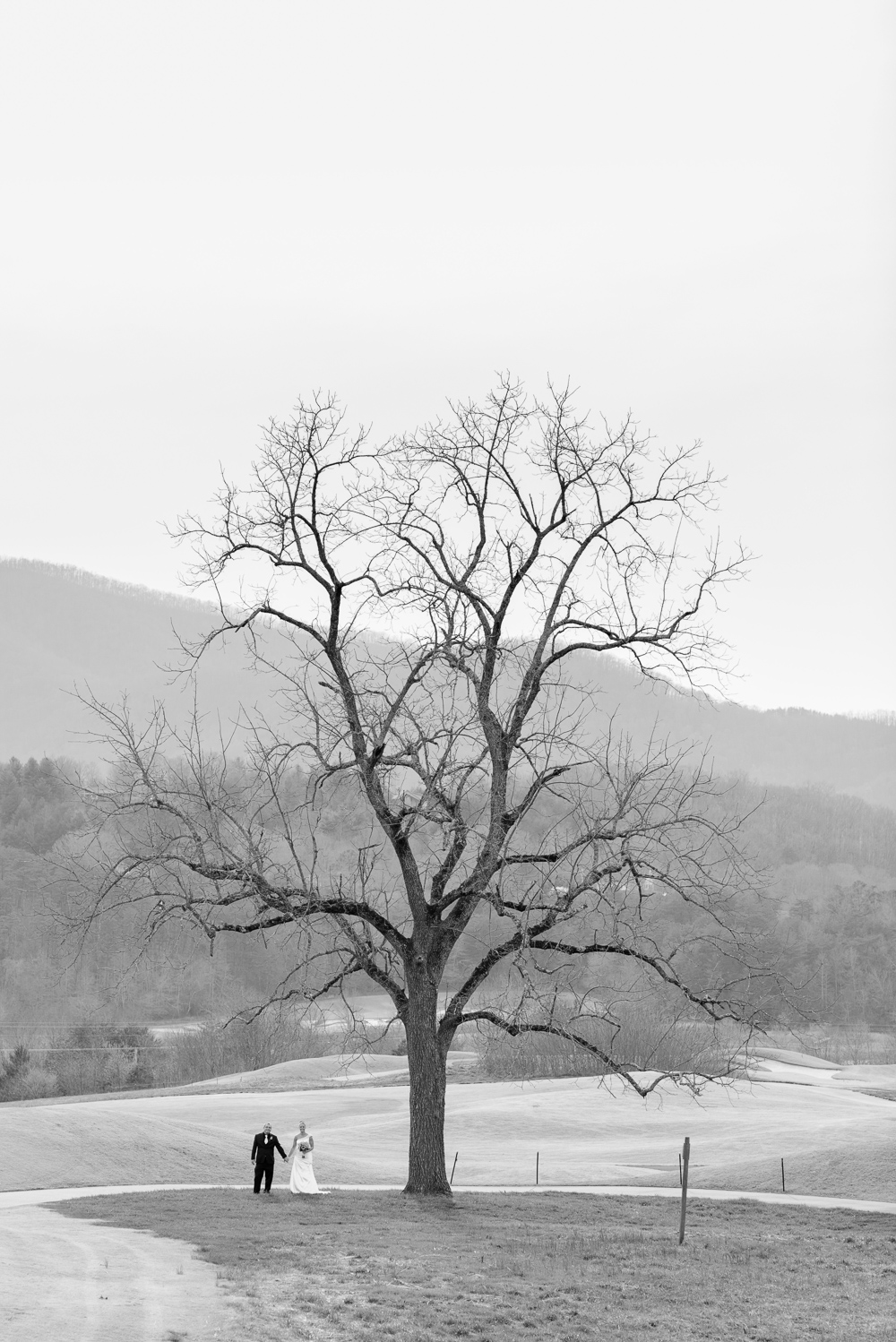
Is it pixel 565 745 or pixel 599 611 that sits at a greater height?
pixel 599 611

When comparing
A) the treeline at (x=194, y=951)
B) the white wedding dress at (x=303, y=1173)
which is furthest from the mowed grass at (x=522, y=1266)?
the treeline at (x=194, y=951)

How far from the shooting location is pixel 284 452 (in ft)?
71.2

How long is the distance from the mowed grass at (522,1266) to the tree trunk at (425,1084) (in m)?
0.53

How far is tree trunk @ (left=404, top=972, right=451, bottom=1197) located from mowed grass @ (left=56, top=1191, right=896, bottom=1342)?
0.53 m

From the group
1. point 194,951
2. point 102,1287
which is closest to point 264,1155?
point 102,1287

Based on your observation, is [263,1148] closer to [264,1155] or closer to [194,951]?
[264,1155]

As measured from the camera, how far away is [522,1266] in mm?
16766

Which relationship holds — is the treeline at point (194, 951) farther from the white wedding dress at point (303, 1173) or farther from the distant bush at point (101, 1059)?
the white wedding dress at point (303, 1173)

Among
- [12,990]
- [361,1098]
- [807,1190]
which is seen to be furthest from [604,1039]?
[12,990]

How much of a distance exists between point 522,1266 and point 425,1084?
4941 mm

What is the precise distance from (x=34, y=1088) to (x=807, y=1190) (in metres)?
44.8

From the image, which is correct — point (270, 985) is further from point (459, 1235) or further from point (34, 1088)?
point (459, 1235)

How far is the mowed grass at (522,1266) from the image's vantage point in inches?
546

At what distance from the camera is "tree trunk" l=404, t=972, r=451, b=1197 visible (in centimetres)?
2152
